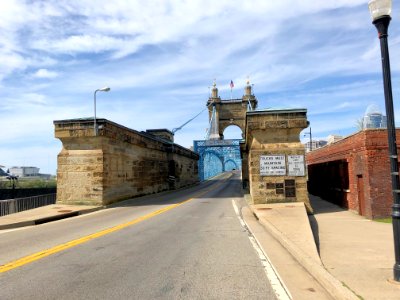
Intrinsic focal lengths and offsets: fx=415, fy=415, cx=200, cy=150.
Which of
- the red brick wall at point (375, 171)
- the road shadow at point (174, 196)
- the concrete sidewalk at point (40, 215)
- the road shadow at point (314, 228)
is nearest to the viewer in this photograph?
the road shadow at point (314, 228)

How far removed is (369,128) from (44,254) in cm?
1195

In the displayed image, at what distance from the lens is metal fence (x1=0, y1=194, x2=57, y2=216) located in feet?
57.8

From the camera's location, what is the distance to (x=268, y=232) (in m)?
11.8

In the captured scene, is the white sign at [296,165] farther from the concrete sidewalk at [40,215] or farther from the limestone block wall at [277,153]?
the concrete sidewalk at [40,215]

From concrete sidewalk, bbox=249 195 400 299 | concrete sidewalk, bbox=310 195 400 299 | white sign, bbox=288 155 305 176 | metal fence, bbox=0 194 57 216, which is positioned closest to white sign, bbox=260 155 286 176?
white sign, bbox=288 155 305 176

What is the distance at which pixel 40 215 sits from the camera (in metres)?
16.0

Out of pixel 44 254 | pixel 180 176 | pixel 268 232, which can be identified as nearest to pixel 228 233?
pixel 268 232

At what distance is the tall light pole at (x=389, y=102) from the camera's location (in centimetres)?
610

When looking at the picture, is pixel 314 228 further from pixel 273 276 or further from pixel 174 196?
pixel 174 196

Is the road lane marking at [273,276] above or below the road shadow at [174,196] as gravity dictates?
below

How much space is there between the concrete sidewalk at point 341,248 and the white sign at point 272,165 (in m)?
2.10

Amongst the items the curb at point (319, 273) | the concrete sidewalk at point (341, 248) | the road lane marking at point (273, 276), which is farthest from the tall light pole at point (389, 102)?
the road lane marking at point (273, 276)

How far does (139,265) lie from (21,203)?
1296 centimetres

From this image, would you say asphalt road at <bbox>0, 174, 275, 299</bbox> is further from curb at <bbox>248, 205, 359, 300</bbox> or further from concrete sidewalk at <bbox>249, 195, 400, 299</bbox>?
concrete sidewalk at <bbox>249, 195, 400, 299</bbox>
